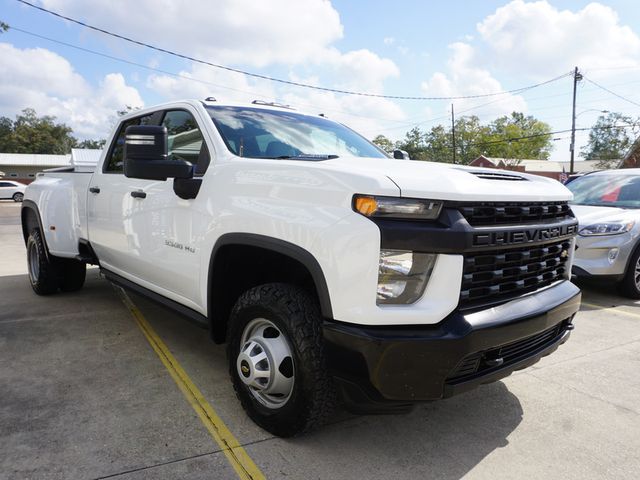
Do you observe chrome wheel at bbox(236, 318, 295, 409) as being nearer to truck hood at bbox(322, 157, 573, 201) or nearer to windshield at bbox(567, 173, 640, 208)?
truck hood at bbox(322, 157, 573, 201)

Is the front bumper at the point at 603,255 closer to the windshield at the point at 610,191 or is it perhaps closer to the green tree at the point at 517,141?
the windshield at the point at 610,191

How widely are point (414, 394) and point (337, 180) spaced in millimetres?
1006

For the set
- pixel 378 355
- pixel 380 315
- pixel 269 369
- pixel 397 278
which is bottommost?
pixel 269 369

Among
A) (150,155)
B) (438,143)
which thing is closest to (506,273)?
(150,155)

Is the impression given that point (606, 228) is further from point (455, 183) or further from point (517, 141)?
point (517, 141)

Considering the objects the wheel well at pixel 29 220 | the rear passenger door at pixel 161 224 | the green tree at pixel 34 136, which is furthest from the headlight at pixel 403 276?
the green tree at pixel 34 136

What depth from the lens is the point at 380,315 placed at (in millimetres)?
2061

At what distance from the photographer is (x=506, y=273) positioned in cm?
237

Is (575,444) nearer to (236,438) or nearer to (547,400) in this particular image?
(547,400)

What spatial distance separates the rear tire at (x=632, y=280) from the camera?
232 inches

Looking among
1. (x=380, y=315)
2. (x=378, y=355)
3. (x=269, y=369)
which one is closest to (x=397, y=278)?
(x=380, y=315)

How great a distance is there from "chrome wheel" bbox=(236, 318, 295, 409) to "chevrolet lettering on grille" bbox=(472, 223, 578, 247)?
1.07 m

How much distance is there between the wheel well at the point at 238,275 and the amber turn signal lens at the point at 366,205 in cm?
67

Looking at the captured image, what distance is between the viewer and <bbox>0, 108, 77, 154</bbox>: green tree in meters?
79.4
